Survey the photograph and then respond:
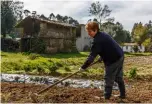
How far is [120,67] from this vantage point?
26.2 ft

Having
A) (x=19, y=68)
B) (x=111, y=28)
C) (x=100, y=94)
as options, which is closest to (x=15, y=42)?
(x=111, y=28)

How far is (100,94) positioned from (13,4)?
58.2 m

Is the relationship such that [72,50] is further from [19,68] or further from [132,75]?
[132,75]

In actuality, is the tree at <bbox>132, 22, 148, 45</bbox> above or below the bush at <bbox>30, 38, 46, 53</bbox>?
above

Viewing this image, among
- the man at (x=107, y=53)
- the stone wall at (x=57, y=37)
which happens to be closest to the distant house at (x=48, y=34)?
the stone wall at (x=57, y=37)

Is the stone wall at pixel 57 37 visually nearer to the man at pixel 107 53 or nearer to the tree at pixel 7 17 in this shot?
the tree at pixel 7 17

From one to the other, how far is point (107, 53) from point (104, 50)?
105 millimetres

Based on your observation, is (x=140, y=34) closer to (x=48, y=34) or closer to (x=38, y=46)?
(x=48, y=34)

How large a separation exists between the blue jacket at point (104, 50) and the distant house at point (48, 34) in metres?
37.2

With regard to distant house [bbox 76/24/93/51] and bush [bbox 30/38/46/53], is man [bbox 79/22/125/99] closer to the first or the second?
bush [bbox 30/38/46/53]

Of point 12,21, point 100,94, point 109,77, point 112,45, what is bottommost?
point 100,94

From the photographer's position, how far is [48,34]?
152 feet

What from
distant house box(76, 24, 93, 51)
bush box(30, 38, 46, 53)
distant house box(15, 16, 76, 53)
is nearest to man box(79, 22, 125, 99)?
bush box(30, 38, 46, 53)

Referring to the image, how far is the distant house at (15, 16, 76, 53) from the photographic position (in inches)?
1811
